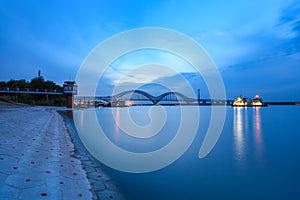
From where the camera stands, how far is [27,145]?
16.9 feet

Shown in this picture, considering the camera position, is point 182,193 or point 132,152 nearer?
point 182,193

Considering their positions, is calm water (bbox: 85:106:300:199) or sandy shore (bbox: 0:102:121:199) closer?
sandy shore (bbox: 0:102:121:199)

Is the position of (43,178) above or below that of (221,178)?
above

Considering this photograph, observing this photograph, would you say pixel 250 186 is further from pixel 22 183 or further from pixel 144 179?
pixel 22 183

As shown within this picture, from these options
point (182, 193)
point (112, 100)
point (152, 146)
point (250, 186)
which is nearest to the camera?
point (182, 193)

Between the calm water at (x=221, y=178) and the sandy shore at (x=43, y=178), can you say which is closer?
the sandy shore at (x=43, y=178)

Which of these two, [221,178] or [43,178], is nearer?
[43,178]

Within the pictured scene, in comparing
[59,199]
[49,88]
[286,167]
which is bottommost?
[286,167]

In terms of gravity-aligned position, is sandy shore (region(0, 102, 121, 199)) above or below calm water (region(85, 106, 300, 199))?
above

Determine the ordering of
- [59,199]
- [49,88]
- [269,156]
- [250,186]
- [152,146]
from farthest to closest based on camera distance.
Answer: [49,88] → [152,146] → [269,156] → [250,186] → [59,199]

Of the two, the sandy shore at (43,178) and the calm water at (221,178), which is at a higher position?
the sandy shore at (43,178)

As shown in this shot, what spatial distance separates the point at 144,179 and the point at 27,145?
3027 millimetres

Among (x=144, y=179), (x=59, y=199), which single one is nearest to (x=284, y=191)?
(x=144, y=179)

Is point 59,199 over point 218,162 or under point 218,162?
over
